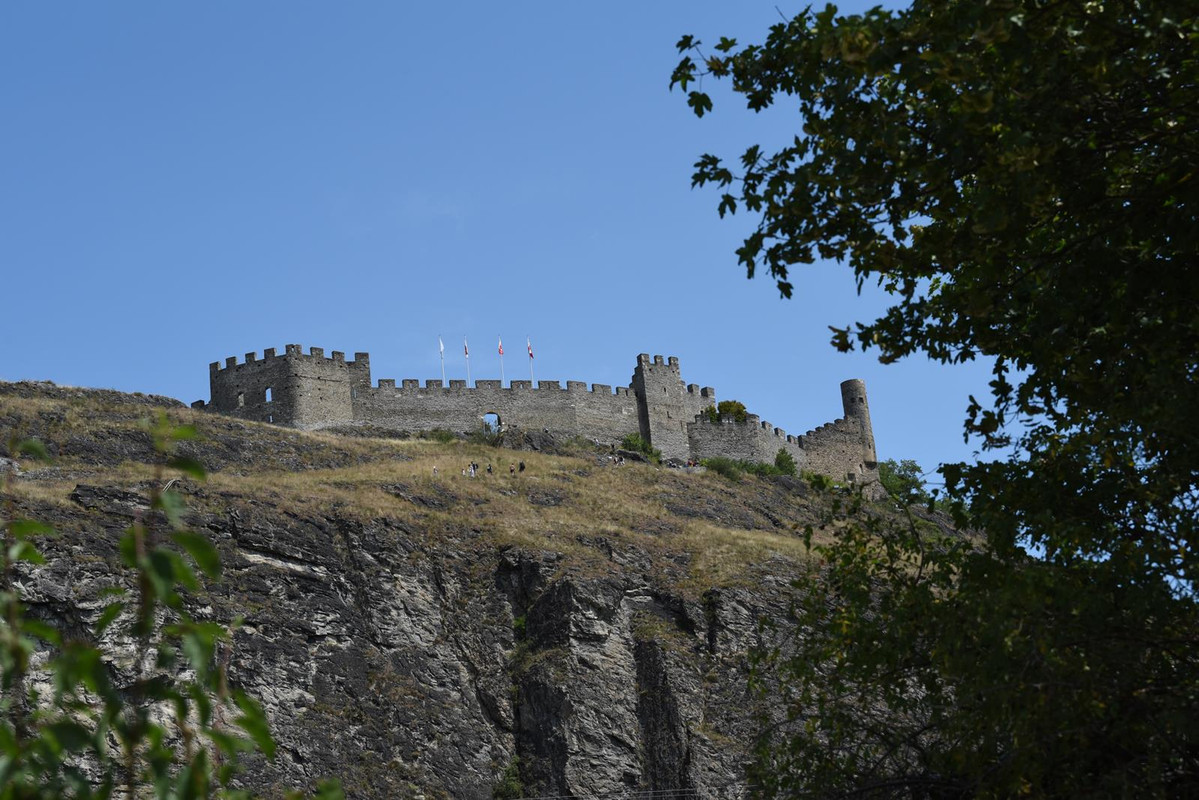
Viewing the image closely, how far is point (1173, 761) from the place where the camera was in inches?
423

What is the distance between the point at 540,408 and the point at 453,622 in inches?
1060

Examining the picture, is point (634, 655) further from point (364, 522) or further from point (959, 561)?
point (959, 561)

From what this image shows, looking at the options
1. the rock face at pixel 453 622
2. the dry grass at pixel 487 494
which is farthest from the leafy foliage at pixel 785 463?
the rock face at pixel 453 622

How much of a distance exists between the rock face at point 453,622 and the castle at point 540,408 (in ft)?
43.7

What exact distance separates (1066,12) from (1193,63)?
1389 millimetres

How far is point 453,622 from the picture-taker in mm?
36844

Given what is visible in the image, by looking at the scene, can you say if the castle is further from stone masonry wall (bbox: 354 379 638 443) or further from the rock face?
the rock face

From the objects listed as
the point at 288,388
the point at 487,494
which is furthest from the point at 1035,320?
the point at 288,388

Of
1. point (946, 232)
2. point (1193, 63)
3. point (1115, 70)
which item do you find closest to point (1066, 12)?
point (1115, 70)

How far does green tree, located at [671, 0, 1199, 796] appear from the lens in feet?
33.8

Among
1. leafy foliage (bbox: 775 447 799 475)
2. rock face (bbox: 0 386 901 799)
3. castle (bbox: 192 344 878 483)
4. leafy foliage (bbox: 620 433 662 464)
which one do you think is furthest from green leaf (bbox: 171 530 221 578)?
leafy foliage (bbox: 775 447 799 475)

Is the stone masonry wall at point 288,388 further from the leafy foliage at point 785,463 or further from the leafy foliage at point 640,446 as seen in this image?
the leafy foliage at point 785,463

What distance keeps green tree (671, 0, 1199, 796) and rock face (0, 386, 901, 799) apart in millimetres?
15719

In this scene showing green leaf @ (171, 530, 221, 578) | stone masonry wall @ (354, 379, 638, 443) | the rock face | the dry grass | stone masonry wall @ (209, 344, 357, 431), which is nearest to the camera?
green leaf @ (171, 530, 221, 578)
